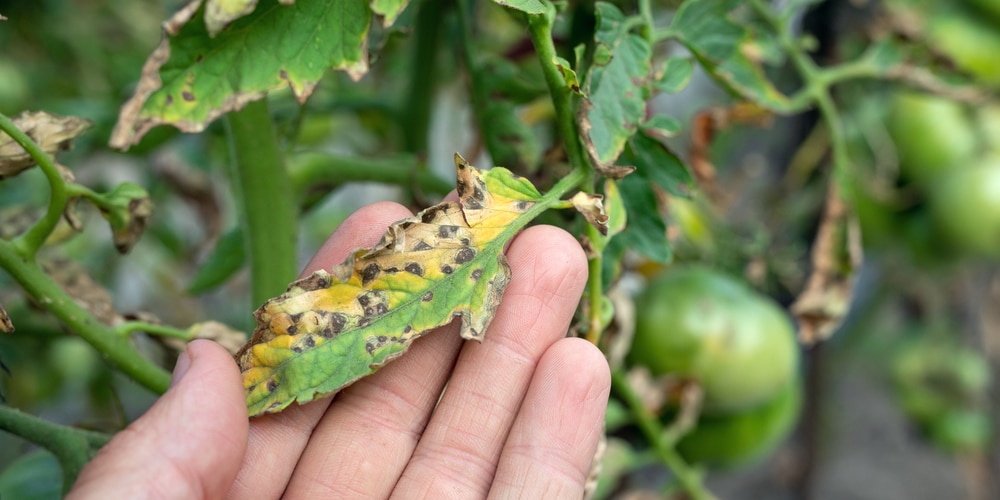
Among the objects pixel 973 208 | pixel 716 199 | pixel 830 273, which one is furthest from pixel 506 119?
pixel 973 208

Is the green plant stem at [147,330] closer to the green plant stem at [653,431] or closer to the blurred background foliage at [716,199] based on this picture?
the blurred background foliage at [716,199]

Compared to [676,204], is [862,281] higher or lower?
lower

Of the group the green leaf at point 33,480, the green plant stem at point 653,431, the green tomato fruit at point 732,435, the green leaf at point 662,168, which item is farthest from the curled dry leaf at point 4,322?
the green tomato fruit at point 732,435

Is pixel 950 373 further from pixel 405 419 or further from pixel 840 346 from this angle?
pixel 405 419

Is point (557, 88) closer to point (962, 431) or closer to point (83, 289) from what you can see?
point (83, 289)

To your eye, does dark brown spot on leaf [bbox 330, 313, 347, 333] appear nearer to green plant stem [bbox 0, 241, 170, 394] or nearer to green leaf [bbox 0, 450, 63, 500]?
green plant stem [bbox 0, 241, 170, 394]

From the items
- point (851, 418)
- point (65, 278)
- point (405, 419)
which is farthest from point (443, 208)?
point (851, 418)
